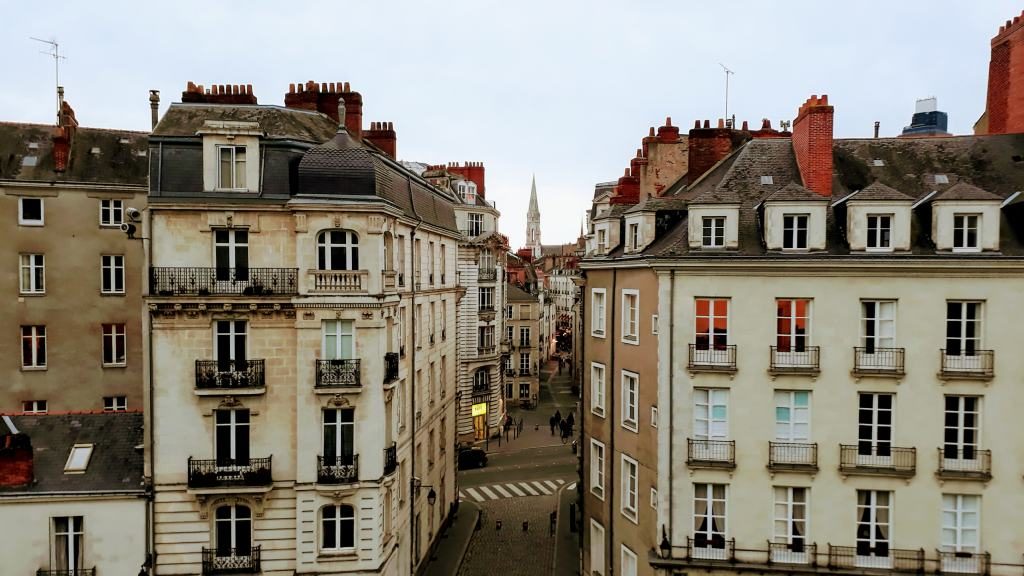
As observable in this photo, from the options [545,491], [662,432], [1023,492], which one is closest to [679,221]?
[662,432]

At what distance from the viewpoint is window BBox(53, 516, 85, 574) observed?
25.6m

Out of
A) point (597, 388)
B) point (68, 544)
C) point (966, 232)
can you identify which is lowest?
point (68, 544)

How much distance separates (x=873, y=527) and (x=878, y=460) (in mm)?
2643

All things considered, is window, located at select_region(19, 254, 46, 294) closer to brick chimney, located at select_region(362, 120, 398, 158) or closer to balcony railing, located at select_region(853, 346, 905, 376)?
brick chimney, located at select_region(362, 120, 398, 158)

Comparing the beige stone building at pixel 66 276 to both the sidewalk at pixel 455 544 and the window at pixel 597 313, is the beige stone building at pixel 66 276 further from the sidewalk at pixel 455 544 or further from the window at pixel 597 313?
the window at pixel 597 313

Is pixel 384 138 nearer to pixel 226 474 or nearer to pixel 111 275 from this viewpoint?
pixel 111 275

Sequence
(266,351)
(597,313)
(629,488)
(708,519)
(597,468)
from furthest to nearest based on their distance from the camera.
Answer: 1. (597,313)
2. (597,468)
3. (629,488)
4. (266,351)
5. (708,519)

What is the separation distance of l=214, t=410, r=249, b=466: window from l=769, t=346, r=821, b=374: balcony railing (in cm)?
2130

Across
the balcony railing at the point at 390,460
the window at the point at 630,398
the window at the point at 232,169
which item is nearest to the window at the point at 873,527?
the window at the point at 630,398

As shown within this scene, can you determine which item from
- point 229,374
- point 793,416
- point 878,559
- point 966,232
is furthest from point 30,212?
point 966,232

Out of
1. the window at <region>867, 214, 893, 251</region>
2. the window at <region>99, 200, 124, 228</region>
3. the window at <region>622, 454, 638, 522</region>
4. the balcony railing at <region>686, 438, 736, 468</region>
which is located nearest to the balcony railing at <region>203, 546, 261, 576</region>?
the window at <region>622, 454, 638, 522</region>

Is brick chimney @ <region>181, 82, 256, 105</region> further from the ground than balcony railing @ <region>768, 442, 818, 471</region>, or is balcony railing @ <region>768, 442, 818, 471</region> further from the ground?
brick chimney @ <region>181, 82, 256, 105</region>

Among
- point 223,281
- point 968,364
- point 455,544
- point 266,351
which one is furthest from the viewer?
point 455,544

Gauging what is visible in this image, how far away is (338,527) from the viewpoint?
1038 inches
